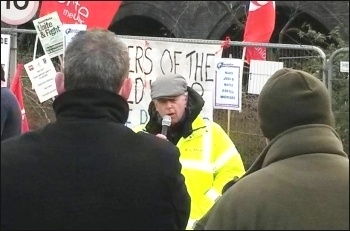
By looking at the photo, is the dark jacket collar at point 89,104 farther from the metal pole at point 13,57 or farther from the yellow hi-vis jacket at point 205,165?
the metal pole at point 13,57

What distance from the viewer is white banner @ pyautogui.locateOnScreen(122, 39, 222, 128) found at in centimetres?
708

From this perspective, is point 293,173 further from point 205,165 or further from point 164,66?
point 164,66

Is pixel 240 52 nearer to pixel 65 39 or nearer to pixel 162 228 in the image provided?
pixel 65 39

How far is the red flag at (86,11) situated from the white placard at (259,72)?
74.4 inches

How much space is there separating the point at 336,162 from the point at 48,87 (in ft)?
15.3

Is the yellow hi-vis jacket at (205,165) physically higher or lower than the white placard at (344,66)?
lower

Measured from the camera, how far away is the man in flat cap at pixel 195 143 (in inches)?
178

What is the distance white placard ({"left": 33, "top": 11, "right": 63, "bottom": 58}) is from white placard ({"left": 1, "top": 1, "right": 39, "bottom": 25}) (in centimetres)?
61

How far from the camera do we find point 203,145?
15.2ft

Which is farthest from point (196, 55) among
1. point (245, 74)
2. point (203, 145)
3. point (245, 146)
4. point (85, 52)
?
point (85, 52)

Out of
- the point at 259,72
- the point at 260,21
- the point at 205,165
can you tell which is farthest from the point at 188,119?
the point at 260,21

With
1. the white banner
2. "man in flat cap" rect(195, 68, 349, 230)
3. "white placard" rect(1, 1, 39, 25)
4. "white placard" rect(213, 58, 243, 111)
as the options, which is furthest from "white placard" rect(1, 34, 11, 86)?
"man in flat cap" rect(195, 68, 349, 230)

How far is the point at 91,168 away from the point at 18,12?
3.56 m

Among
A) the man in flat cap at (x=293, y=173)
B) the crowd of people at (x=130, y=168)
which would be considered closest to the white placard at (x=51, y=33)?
the crowd of people at (x=130, y=168)
